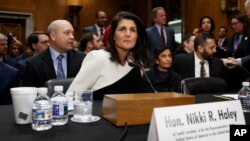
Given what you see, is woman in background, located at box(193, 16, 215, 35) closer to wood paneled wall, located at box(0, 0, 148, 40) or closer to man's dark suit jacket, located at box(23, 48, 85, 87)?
man's dark suit jacket, located at box(23, 48, 85, 87)

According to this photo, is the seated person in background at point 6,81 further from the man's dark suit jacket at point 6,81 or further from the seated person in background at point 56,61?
the seated person in background at point 56,61

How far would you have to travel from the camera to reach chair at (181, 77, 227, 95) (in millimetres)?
2588

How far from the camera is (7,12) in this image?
7.41 metres

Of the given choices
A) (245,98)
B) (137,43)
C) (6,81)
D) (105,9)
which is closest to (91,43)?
(6,81)

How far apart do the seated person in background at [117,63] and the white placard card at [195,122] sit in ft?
2.54

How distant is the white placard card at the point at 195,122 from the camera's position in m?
0.99

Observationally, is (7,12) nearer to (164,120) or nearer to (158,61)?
(158,61)

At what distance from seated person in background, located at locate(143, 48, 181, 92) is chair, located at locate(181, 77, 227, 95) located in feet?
2.02

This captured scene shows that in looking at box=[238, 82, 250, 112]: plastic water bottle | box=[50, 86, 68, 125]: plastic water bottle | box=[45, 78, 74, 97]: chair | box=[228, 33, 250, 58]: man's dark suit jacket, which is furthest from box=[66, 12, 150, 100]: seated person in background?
box=[228, 33, 250, 58]: man's dark suit jacket

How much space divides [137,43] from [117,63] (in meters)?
0.36

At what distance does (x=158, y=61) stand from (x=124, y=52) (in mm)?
1620

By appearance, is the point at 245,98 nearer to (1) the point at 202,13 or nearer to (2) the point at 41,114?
(2) the point at 41,114

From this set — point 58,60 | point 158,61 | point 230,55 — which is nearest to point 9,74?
point 58,60

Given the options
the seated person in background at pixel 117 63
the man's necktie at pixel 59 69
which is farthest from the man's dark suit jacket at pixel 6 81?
the seated person in background at pixel 117 63
